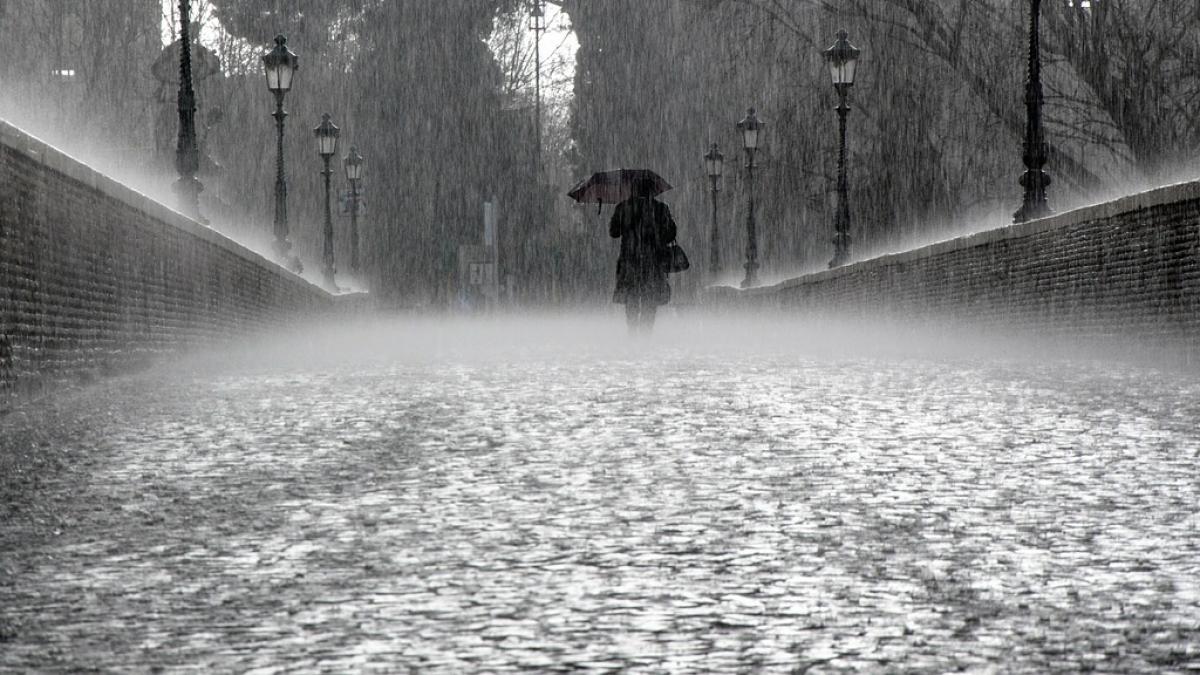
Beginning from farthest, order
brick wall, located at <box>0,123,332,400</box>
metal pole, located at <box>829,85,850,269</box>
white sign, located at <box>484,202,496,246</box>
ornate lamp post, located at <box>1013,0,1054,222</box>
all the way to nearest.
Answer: white sign, located at <box>484,202,496,246</box> < metal pole, located at <box>829,85,850,269</box> < ornate lamp post, located at <box>1013,0,1054,222</box> < brick wall, located at <box>0,123,332,400</box>

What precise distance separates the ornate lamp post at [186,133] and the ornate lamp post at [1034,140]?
10.7 meters

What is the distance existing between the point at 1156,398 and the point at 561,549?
626 centimetres

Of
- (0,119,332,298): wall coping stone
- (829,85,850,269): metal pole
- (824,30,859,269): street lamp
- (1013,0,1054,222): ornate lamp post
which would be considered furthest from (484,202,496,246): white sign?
(0,119,332,298): wall coping stone

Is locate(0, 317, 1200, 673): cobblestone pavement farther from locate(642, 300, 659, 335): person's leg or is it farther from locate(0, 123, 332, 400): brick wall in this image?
locate(642, 300, 659, 335): person's leg

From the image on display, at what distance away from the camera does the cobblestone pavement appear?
165 inches

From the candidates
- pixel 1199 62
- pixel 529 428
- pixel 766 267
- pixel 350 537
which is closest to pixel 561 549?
pixel 350 537

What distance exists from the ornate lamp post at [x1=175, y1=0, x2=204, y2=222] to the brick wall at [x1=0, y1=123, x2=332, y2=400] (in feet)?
20.7

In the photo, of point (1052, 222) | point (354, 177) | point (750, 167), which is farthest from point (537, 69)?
point (1052, 222)

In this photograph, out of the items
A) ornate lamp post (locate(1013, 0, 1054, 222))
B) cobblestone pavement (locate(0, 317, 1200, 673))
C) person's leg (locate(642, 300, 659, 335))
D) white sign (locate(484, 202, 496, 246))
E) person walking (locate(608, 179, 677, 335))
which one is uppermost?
white sign (locate(484, 202, 496, 246))

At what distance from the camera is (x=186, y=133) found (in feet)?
82.9

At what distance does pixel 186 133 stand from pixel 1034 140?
442 inches

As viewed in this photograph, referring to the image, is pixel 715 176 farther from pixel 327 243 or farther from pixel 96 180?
pixel 96 180

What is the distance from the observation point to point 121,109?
4231 cm

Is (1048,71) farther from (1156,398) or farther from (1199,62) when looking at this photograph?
(1156,398)
